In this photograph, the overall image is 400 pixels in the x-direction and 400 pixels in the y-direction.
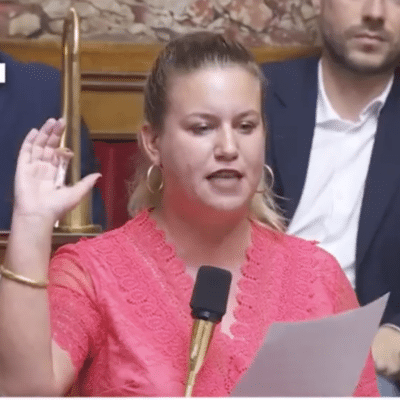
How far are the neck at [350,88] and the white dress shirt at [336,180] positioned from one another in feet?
0.05

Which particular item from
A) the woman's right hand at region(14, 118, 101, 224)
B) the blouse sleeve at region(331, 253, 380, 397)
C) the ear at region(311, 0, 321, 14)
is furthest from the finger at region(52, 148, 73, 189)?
the ear at region(311, 0, 321, 14)

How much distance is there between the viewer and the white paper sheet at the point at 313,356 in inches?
29.2

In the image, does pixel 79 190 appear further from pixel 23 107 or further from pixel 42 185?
pixel 23 107

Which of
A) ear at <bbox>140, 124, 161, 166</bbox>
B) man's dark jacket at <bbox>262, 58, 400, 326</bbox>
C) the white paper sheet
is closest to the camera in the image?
the white paper sheet

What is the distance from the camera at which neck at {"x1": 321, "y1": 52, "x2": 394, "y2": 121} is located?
72.1 inches

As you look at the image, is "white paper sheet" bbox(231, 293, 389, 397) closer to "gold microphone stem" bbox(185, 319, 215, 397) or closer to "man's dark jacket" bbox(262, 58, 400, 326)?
"gold microphone stem" bbox(185, 319, 215, 397)

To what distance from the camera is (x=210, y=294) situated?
2.54 ft

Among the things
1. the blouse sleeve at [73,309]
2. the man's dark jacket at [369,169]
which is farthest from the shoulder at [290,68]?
the blouse sleeve at [73,309]

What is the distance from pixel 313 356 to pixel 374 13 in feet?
3.90

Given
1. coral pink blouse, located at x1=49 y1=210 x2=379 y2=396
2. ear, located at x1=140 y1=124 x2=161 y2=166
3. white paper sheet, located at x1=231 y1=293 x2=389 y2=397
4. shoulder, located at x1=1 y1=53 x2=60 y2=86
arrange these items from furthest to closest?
shoulder, located at x1=1 y1=53 x2=60 y2=86
ear, located at x1=140 y1=124 x2=161 y2=166
coral pink blouse, located at x1=49 y1=210 x2=379 y2=396
white paper sheet, located at x1=231 y1=293 x2=389 y2=397

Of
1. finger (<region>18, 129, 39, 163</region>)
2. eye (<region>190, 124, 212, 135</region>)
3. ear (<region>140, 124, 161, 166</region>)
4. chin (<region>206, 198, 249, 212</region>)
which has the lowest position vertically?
chin (<region>206, 198, 249, 212</region>)

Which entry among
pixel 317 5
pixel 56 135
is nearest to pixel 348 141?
pixel 317 5

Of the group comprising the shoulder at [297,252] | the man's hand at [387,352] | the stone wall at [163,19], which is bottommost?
the man's hand at [387,352]

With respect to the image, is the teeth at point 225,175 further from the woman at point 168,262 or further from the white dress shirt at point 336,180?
the white dress shirt at point 336,180
